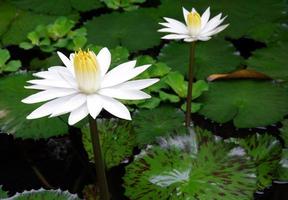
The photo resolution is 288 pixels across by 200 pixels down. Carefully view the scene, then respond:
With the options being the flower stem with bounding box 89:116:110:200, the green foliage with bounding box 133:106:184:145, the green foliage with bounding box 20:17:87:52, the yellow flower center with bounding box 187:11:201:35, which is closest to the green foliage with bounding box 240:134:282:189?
the green foliage with bounding box 133:106:184:145

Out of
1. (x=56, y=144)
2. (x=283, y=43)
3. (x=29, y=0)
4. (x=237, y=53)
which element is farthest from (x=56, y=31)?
(x=283, y=43)

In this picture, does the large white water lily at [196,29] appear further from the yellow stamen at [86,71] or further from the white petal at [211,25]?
the yellow stamen at [86,71]

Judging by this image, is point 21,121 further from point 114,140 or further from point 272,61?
point 272,61

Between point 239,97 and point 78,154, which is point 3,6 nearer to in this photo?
point 78,154

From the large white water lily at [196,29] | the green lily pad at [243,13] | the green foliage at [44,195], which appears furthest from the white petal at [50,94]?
the green lily pad at [243,13]

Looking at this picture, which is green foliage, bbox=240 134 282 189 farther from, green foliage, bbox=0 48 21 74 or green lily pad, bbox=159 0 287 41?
green foliage, bbox=0 48 21 74
